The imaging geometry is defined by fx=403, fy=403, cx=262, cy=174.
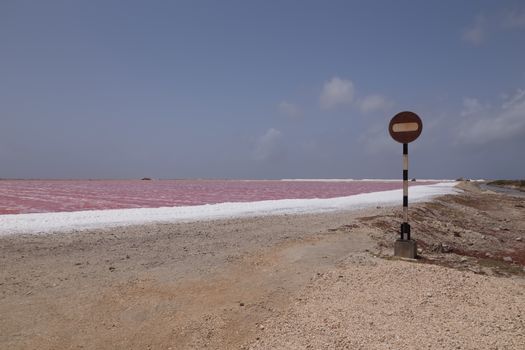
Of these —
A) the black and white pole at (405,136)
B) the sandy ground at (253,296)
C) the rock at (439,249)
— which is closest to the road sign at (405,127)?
the black and white pole at (405,136)

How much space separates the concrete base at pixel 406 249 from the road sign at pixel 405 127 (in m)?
2.23

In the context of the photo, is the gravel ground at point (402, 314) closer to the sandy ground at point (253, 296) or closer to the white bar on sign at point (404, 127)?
the sandy ground at point (253, 296)

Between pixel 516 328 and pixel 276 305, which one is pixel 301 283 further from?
pixel 516 328

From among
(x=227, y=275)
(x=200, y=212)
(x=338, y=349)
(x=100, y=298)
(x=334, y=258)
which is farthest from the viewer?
(x=200, y=212)

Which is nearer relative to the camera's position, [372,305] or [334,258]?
[372,305]

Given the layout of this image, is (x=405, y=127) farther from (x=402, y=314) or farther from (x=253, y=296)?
(x=253, y=296)

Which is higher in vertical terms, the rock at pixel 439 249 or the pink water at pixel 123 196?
the pink water at pixel 123 196

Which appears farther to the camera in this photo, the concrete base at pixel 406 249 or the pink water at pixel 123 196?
the pink water at pixel 123 196

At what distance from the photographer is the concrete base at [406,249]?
28.5 ft

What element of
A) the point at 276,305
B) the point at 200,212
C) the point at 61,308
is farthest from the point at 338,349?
the point at 200,212

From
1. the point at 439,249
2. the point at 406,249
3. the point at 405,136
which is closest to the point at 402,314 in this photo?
the point at 406,249

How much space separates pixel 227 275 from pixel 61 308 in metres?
2.83

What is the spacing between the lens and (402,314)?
18.4ft

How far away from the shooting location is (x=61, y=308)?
6258 millimetres
